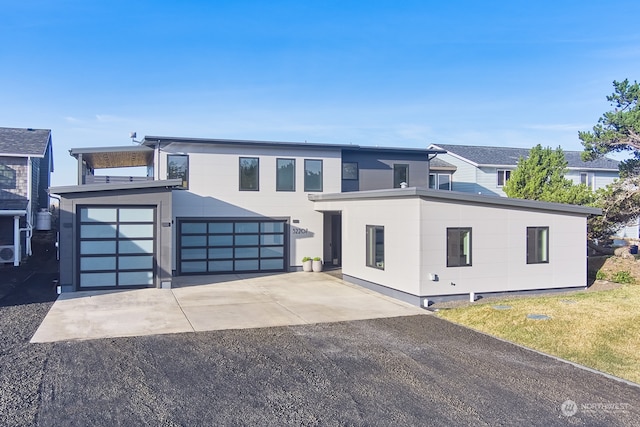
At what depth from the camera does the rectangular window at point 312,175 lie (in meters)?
19.3

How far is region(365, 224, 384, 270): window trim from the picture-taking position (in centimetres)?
1440

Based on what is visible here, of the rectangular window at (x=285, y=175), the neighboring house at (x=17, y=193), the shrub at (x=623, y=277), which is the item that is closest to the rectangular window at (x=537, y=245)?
the shrub at (x=623, y=277)

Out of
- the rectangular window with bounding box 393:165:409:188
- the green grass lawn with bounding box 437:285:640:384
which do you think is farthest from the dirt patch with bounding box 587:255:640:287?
the rectangular window with bounding box 393:165:409:188

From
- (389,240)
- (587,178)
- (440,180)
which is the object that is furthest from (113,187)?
(587,178)

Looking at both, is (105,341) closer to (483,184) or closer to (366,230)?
(366,230)

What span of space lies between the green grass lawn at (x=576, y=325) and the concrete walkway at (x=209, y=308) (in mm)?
1877

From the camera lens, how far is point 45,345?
324 inches

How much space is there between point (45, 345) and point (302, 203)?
39.6 feet

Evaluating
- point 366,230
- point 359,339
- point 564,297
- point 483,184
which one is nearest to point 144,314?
point 359,339

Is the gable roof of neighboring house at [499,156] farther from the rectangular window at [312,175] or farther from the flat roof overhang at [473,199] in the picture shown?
the flat roof overhang at [473,199]

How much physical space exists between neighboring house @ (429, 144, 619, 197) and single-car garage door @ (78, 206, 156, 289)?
17.4 meters

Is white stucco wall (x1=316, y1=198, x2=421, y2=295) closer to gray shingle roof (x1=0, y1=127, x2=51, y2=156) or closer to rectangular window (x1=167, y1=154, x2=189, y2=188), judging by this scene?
rectangular window (x1=167, y1=154, x2=189, y2=188)

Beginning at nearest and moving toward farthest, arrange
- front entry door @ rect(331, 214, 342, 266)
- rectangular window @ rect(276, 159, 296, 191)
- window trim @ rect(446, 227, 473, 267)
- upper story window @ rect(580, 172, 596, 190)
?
window trim @ rect(446, 227, 473, 267) < rectangular window @ rect(276, 159, 296, 191) < front entry door @ rect(331, 214, 342, 266) < upper story window @ rect(580, 172, 596, 190)

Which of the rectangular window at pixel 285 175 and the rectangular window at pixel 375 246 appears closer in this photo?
the rectangular window at pixel 375 246
